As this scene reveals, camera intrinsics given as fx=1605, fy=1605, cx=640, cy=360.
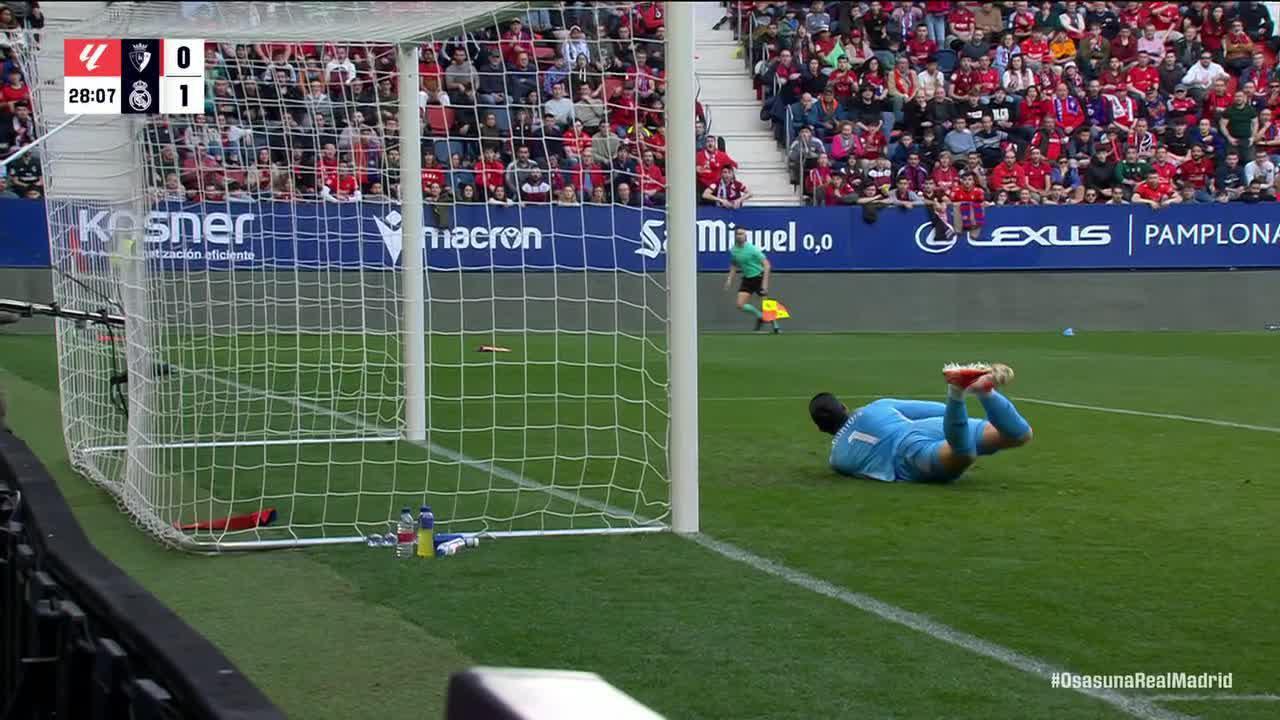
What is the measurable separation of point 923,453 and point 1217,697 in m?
4.26

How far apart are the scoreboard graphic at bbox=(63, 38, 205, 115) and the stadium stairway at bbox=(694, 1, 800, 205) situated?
59.3ft

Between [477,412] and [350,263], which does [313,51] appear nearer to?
[477,412]

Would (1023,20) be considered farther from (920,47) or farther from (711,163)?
(711,163)

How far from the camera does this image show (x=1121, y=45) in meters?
30.4

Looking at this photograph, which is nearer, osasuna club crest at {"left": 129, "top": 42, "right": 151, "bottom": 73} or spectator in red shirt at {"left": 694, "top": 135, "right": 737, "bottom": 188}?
osasuna club crest at {"left": 129, "top": 42, "right": 151, "bottom": 73}

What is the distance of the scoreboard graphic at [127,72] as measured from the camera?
865 cm

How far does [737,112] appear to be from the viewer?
96.7ft

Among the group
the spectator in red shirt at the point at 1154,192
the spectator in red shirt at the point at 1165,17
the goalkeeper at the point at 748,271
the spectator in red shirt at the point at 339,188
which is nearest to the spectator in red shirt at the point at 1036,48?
the spectator in red shirt at the point at 1165,17

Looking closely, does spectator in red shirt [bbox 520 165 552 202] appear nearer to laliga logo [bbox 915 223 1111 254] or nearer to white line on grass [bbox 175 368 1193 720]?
laliga logo [bbox 915 223 1111 254]

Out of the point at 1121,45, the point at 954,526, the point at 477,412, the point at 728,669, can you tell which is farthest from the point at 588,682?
the point at 1121,45

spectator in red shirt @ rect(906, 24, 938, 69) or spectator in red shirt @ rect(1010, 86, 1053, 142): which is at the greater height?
spectator in red shirt @ rect(906, 24, 938, 69)

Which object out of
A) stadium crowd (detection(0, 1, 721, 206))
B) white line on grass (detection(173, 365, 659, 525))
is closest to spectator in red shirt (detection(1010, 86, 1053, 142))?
stadium crowd (detection(0, 1, 721, 206))

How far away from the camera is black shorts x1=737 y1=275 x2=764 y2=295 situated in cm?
2378

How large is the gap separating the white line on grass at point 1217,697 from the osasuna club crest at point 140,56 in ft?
21.8
